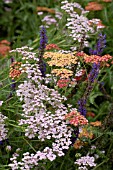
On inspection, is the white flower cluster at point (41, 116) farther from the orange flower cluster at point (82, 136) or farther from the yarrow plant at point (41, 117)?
the orange flower cluster at point (82, 136)

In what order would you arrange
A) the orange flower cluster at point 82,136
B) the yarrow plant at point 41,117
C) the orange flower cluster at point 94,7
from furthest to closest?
the orange flower cluster at point 94,7 < the orange flower cluster at point 82,136 < the yarrow plant at point 41,117

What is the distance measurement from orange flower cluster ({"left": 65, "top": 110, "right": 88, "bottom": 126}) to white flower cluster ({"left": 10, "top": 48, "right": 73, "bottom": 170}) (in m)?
0.04

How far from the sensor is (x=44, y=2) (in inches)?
177

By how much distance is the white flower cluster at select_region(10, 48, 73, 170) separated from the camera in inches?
87.4

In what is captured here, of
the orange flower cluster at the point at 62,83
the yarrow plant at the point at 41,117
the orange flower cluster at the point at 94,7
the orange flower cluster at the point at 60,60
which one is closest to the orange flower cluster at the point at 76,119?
the yarrow plant at the point at 41,117

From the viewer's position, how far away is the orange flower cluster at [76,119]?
88.8 inches

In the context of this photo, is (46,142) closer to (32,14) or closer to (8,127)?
(8,127)

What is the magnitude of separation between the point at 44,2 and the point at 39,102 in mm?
2394

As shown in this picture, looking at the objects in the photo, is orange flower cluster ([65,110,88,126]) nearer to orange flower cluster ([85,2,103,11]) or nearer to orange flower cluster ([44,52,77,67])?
orange flower cluster ([44,52,77,67])

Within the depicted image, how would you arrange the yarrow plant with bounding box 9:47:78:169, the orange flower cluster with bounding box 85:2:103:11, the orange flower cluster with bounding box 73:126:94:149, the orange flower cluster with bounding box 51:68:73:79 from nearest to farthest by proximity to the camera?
the yarrow plant with bounding box 9:47:78:169 → the orange flower cluster with bounding box 51:68:73:79 → the orange flower cluster with bounding box 73:126:94:149 → the orange flower cluster with bounding box 85:2:103:11

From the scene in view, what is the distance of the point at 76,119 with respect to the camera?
2268mm

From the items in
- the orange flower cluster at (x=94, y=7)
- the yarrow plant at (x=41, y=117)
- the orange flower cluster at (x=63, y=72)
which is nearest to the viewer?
the yarrow plant at (x=41, y=117)

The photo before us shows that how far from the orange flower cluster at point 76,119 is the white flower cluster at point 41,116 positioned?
0.12 feet

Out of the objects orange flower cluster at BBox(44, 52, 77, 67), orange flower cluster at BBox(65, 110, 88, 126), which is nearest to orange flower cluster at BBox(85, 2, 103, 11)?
orange flower cluster at BBox(44, 52, 77, 67)
